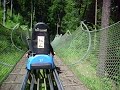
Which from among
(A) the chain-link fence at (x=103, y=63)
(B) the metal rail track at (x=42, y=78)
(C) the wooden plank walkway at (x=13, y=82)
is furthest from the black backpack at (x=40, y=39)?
(A) the chain-link fence at (x=103, y=63)

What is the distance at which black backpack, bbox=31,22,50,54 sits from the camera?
24.8 ft

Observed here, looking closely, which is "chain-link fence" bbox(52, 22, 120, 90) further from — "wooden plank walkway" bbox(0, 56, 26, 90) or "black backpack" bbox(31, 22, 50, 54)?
"wooden plank walkway" bbox(0, 56, 26, 90)

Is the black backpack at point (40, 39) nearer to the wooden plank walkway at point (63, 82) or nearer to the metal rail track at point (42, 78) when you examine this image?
the metal rail track at point (42, 78)

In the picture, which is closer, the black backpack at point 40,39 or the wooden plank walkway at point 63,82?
the wooden plank walkway at point 63,82

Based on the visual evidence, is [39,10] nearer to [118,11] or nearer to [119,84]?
[118,11]

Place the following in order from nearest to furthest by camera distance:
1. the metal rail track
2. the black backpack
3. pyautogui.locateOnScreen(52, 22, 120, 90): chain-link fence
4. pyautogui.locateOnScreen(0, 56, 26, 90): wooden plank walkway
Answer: pyautogui.locateOnScreen(0, 56, 26, 90): wooden plank walkway
the metal rail track
pyautogui.locateOnScreen(52, 22, 120, 90): chain-link fence
the black backpack

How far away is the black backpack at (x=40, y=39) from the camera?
297 inches

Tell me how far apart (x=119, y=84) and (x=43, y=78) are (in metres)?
1.92

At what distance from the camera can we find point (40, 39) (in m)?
7.62

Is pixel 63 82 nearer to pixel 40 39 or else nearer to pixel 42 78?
pixel 42 78

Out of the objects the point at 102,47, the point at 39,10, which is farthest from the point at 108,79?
the point at 39,10

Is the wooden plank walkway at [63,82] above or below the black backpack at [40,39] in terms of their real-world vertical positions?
below

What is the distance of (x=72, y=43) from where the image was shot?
12328 millimetres

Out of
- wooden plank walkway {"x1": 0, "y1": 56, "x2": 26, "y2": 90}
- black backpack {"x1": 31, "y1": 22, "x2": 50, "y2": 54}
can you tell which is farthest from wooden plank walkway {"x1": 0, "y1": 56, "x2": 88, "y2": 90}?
black backpack {"x1": 31, "y1": 22, "x2": 50, "y2": 54}
